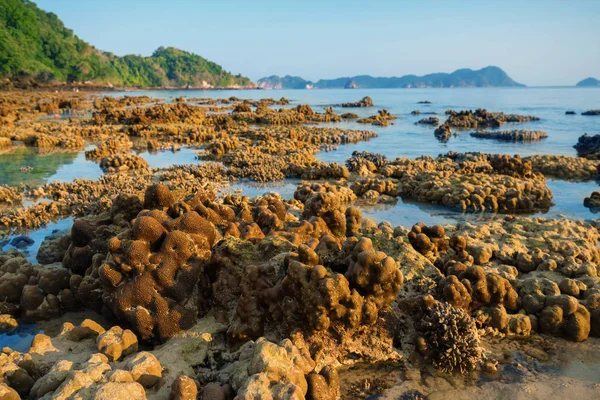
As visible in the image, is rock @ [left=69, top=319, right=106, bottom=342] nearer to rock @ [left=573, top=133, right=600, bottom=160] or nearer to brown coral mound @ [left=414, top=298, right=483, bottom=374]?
brown coral mound @ [left=414, top=298, right=483, bottom=374]

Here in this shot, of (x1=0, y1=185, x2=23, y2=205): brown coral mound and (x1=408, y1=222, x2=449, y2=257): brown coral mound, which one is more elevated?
(x1=408, y1=222, x2=449, y2=257): brown coral mound

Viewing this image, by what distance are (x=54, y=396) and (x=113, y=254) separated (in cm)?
208

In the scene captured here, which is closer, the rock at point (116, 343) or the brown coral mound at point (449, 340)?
the rock at point (116, 343)

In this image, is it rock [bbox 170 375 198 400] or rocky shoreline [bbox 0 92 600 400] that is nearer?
rock [bbox 170 375 198 400]

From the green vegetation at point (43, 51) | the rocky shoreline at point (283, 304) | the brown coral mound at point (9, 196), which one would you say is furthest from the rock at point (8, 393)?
the green vegetation at point (43, 51)

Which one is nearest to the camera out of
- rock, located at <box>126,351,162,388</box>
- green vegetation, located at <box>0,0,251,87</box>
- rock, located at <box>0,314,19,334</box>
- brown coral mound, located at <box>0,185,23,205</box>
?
rock, located at <box>126,351,162,388</box>

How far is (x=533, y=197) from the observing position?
11461 millimetres

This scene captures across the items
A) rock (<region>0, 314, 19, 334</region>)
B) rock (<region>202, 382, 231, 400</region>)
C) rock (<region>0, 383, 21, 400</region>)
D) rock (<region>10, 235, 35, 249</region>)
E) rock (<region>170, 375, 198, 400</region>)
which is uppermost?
rock (<region>0, 383, 21, 400</region>)

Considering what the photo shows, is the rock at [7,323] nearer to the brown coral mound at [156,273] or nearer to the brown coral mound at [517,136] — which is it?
the brown coral mound at [156,273]

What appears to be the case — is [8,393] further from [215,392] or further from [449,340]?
[449,340]

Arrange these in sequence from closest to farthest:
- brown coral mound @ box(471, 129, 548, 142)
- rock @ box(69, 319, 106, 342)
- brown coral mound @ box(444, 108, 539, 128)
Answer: rock @ box(69, 319, 106, 342) < brown coral mound @ box(471, 129, 548, 142) < brown coral mound @ box(444, 108, 539, 128)

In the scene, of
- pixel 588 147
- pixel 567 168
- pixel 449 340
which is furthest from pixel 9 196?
pixel 588 147

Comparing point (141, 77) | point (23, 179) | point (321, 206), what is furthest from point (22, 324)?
point (141, 77)

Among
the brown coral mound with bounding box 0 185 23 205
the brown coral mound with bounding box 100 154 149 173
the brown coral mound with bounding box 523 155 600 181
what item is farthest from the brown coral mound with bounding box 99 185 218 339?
the brown coral mound with bounding box 523 155 600 181
